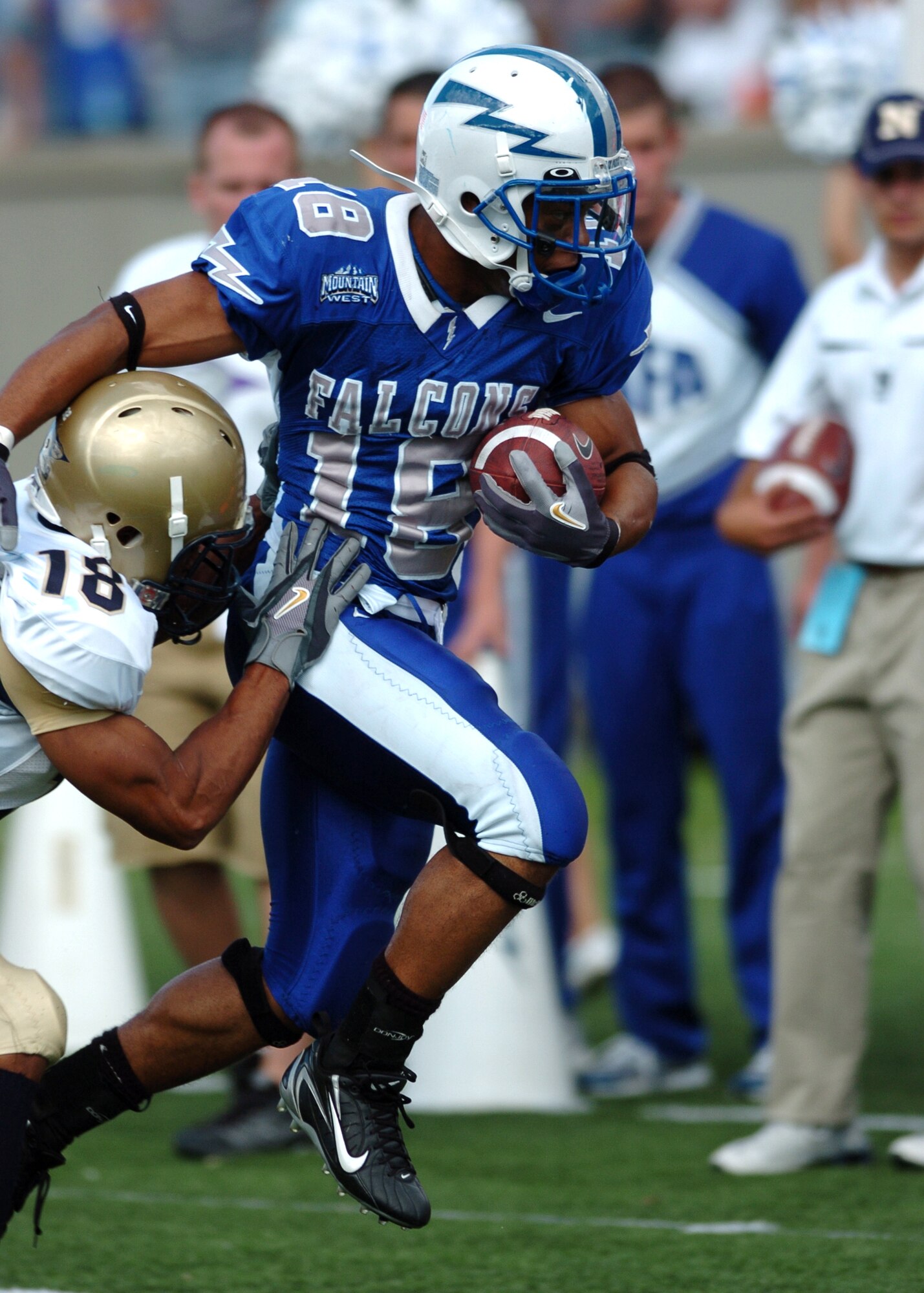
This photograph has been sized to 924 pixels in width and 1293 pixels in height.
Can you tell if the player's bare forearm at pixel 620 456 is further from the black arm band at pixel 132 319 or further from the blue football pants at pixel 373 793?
the black arm band at pixel 132 319

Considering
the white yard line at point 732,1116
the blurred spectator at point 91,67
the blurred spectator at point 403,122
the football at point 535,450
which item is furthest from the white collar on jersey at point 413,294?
the blurred spectator at point 91,67

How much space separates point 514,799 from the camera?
3.21 meters

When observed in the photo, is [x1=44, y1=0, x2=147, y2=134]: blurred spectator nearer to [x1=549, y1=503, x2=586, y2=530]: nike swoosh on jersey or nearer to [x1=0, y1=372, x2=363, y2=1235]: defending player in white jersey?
[x1=0, y1=372, x2=363, y2=1235]: defending player in white jersey

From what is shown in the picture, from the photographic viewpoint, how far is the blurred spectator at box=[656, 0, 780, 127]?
38.7ft

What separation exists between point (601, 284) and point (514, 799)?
0.83 m

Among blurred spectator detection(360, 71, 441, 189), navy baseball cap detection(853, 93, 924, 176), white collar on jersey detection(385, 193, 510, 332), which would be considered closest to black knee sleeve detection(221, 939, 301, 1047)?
white collar on jersey detection(385, 193, 510, 332)

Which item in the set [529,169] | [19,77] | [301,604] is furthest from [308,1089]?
[19,77]

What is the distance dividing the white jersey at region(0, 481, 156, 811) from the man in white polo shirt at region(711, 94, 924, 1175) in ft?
6.51

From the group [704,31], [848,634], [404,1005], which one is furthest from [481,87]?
[704,31]

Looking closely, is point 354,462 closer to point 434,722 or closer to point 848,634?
point 434,722

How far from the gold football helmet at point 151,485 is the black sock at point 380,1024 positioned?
0.67 m

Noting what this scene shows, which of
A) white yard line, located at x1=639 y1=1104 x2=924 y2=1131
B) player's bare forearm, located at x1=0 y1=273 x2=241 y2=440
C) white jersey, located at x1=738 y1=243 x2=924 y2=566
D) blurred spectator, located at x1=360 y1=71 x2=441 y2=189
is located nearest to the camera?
player's bare forearm, located at x1=0 y1=273 x2=241 y2=440

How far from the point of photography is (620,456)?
3.60 m

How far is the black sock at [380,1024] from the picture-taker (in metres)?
3.28
